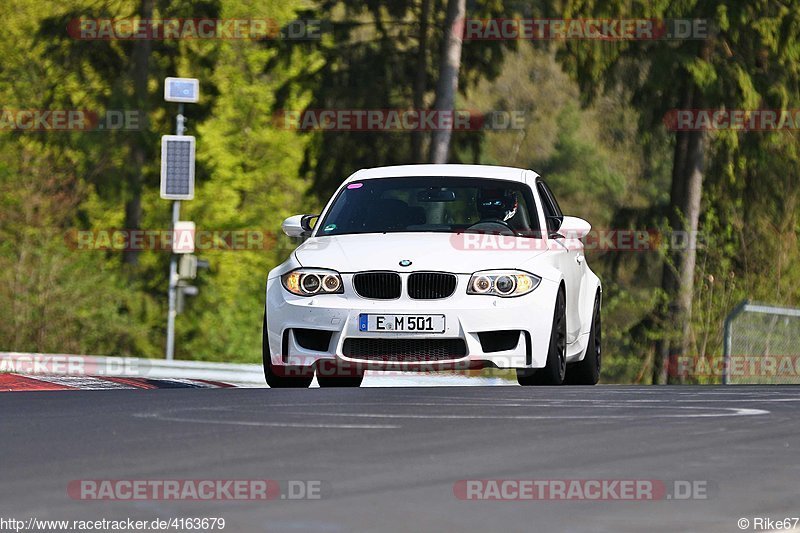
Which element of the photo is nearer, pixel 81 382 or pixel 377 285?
pixel 377 285

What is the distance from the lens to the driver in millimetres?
12984

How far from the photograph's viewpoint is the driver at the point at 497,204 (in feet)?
42.6

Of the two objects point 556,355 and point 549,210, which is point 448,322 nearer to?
point 556,355

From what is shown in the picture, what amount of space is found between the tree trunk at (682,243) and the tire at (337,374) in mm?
18840

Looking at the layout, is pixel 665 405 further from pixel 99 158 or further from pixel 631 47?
pixel 99 158

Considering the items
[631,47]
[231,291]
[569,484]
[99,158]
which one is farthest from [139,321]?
[569,484]

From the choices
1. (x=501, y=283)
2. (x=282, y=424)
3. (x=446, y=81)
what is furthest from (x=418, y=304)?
(x=446, y=81)

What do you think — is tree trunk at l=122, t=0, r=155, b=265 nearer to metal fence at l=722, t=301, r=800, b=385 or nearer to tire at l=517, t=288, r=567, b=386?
metal fence at l=722, t=301, r=800, b=385

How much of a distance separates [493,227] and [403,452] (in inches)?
215

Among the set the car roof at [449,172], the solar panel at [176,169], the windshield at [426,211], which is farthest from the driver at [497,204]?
the solar panel at [176,169]

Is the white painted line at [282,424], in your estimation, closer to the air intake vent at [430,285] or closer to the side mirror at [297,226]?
the air intake vent at [430,285]

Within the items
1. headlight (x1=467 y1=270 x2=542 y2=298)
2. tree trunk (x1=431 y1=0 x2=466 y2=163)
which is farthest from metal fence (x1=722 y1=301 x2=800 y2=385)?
headlight (x1=467 y1=270 x2=542 y2=298)

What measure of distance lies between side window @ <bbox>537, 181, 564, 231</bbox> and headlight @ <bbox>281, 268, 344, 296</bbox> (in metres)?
2.25

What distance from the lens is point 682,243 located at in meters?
32.4
